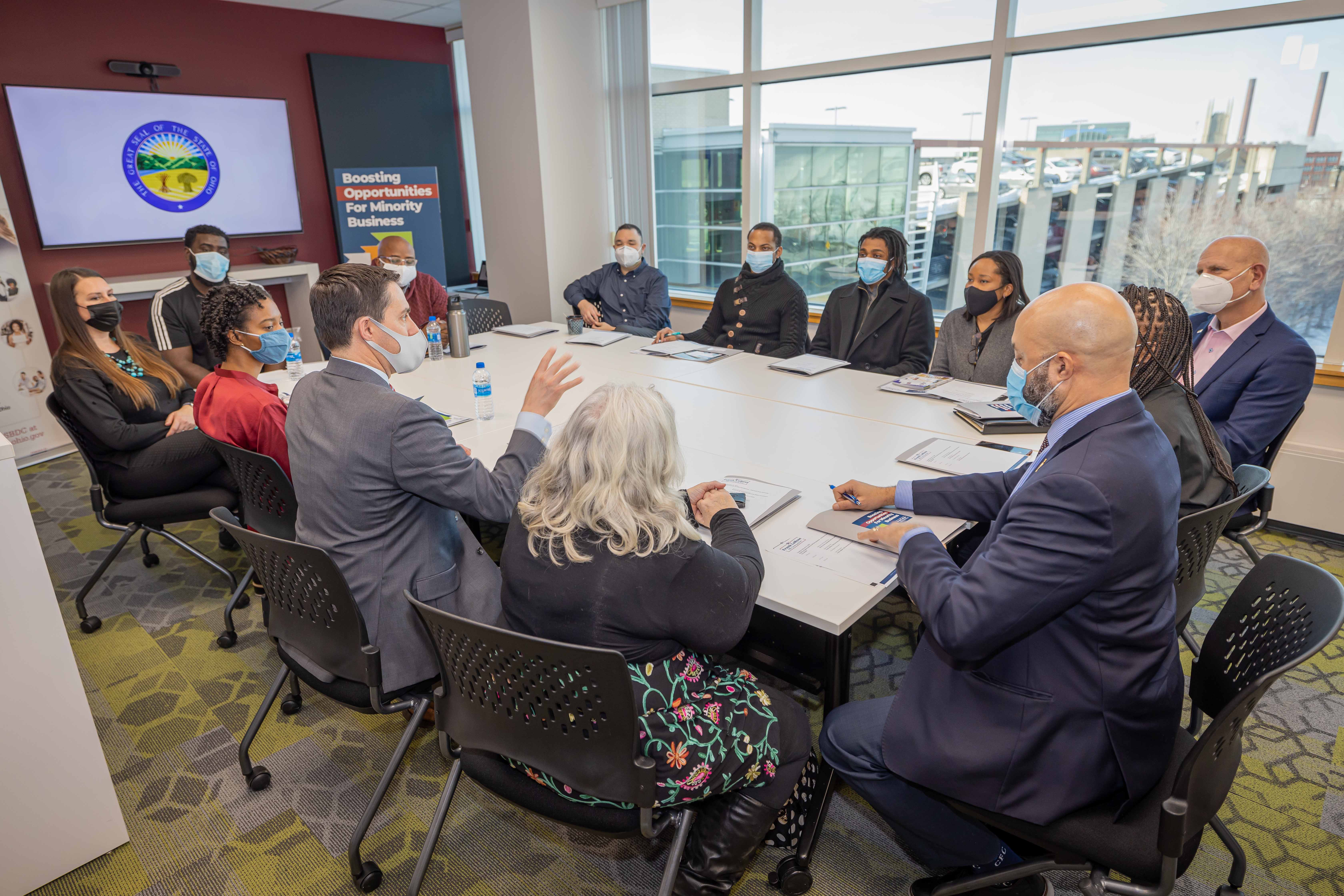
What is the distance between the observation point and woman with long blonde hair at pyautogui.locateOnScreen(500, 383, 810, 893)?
139 cm

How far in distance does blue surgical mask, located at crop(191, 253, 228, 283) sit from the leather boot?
3.91 metres

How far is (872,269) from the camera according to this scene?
3873 mm

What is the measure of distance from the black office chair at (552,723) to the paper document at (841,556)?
0.62m

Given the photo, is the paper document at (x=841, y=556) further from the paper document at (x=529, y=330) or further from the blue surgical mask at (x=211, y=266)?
the blue surgical mask at (x=211, y=266)

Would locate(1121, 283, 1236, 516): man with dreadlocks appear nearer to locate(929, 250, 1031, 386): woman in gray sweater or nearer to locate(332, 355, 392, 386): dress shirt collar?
locate(929, 250, 1031, 386): woman in gray sweater

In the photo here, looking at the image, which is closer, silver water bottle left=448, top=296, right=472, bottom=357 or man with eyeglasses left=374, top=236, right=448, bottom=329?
silver water bottle left=448, top=296, right=472, bottom=357

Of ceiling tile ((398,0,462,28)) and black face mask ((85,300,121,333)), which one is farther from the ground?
ceiling tile ((398,0,462,28))

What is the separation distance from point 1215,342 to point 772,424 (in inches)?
72.6

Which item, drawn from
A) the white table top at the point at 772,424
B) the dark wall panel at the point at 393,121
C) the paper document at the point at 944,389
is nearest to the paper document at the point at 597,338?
the white table top at the point at 772,424

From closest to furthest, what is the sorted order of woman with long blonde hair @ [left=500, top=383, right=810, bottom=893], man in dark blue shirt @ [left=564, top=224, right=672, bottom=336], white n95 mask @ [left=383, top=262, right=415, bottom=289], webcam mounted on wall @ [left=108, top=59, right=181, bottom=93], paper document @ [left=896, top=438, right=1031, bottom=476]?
woman with long blonde hair @ [left=500, top=383, right=810, bottom=893]
paper document @ [left=896, top=438, right=1031, bottom=476]
white n95 mask @ [left=383, top=262, right=415, bottom=289]
man in dark blue shirt @ [left=564, top=224, right=672, bottom=336]
webcam mounted on wall @ [left=108, top=59, right=181, bottom=93]

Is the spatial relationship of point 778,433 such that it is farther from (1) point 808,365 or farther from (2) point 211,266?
(2) point 211,266

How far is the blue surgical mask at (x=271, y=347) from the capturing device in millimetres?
2564

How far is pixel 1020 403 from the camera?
5.22ft

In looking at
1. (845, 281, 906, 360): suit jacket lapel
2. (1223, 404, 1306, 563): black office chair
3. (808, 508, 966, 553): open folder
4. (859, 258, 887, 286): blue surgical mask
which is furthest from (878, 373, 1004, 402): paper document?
(808, 508, 966, 553): open folder
